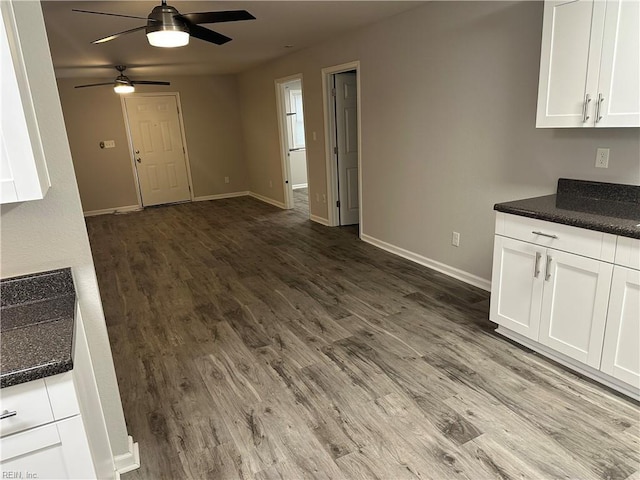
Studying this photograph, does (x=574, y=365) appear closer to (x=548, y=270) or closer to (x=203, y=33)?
(x=548, y=270)

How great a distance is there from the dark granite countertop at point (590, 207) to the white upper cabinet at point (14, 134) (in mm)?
2319

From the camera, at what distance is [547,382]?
2.27 metres

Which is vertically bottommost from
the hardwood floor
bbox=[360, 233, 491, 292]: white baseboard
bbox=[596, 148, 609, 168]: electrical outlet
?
the hardwood floor

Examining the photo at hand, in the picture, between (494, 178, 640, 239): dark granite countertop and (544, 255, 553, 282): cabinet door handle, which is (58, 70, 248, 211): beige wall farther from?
(544, 255, 553, 282): cabinet door handle

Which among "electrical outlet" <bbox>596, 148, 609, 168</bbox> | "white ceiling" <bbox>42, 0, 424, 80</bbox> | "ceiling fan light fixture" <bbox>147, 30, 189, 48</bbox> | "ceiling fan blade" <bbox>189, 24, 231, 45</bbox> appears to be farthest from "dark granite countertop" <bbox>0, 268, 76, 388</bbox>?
"electrical outlet" <bbox>596, 148, 609, 168</bbox>

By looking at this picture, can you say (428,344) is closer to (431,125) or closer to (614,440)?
(614,440)

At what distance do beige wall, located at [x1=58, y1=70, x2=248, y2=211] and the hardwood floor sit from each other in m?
3.89

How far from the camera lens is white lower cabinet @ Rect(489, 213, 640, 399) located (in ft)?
6.59

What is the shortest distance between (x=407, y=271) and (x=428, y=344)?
1345mm

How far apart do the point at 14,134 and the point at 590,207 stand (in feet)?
8.81

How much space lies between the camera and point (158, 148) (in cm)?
781

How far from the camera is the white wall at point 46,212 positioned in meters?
1.36

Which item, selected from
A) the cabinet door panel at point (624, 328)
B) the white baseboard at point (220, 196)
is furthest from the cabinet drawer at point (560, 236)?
the white baseboard at point (220, 196)

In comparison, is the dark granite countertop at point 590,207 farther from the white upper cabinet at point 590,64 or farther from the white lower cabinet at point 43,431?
the white lower cabinet at point 43,431
